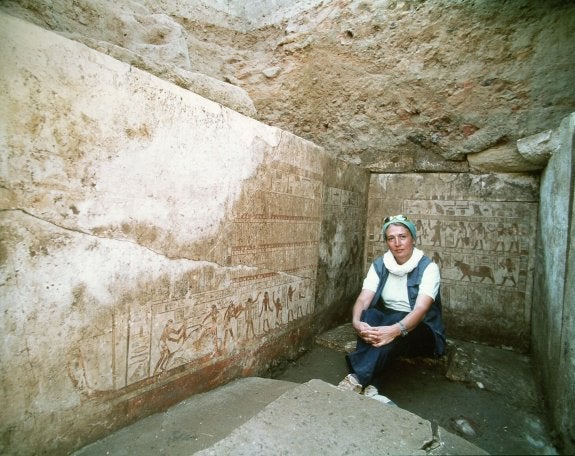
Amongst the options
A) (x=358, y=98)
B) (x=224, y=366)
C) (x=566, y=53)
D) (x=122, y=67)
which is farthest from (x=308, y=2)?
(x=224, y=366)

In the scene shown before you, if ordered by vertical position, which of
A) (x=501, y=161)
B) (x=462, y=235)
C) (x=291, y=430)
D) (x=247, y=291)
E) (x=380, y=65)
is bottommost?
(x=291, y=430)

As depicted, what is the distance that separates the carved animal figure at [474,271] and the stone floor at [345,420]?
3.45 feet

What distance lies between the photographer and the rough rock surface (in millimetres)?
2705

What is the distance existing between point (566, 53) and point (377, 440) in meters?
3.73

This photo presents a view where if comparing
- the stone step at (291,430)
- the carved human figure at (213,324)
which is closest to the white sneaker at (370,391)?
the stone step at (291,430)

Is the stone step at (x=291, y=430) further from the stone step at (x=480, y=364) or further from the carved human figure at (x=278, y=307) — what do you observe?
the stone step at (x=480, y=364)

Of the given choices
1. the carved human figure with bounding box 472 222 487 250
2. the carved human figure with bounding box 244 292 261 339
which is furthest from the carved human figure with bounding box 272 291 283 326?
the carved human figure with bounding box 472 222 487 250

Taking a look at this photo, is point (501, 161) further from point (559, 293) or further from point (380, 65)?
point (559, 293)

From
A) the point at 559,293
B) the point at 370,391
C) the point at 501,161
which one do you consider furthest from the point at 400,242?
the point at 501,161

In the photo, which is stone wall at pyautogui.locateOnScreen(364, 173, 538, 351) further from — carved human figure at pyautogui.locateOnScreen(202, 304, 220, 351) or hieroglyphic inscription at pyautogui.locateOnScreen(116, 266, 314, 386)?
carved human figure at pyautogui.locateOnScreen(202, 304, 220, 351)

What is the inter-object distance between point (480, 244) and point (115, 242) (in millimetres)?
3457

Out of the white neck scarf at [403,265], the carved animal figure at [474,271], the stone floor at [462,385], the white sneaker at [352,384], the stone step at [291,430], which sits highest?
the white neck scarf at [403,265]

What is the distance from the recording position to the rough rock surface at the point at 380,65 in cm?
271

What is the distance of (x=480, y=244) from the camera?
3490mm
